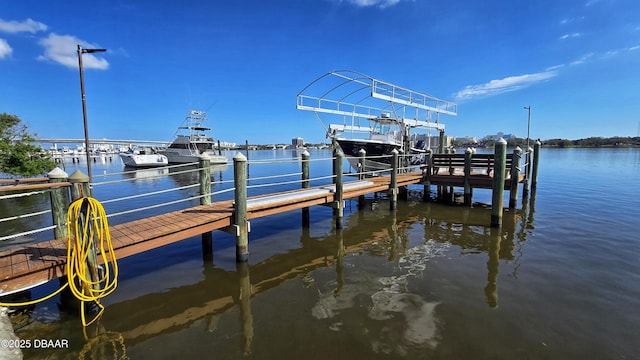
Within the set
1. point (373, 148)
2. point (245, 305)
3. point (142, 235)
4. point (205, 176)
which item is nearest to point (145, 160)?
point (373, 148)

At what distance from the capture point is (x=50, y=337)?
13.9 feet

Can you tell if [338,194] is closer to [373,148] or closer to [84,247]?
[84,247]

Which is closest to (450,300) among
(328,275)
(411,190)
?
(328,275)

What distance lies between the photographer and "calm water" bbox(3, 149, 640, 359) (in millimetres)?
3984

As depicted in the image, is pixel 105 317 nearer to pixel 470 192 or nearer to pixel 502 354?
pixel 502 354

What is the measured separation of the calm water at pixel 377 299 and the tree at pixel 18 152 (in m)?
14.6

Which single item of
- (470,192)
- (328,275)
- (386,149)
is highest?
(386,149)

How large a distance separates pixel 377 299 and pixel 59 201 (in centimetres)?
555

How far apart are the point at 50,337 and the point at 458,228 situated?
9881 millimetres

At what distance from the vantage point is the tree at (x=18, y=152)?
1572 centimetres

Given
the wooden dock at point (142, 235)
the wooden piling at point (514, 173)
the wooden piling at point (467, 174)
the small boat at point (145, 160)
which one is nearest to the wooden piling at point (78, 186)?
the wooden dock at point (142, 235)

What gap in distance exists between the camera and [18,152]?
52.5ft

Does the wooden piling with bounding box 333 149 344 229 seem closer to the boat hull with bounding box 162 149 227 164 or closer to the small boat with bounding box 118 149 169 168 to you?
the boat hull with bounding box 162 149 227 164

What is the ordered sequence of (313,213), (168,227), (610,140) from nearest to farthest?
(168,227) → (313,213) → (610,140)
